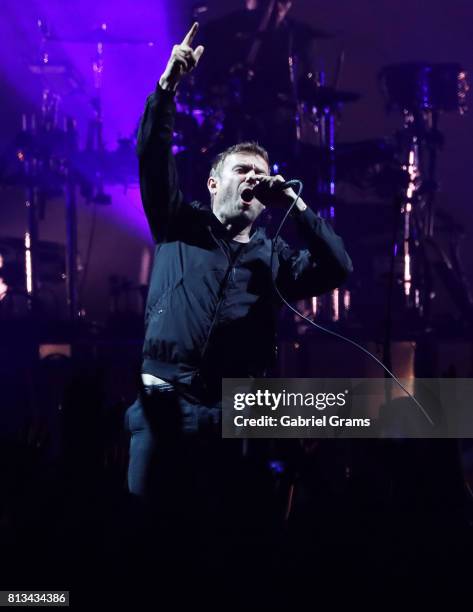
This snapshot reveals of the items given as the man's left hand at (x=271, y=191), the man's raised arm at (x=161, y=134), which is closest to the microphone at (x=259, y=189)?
the man's left hand at (x=271, y=191)

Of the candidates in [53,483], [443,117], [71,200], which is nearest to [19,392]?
[71,200]

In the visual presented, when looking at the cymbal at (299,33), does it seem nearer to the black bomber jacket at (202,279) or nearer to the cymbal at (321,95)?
the cymbal at (321,95)

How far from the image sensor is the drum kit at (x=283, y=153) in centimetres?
777

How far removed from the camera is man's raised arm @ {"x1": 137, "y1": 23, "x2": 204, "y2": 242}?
261 centimetres

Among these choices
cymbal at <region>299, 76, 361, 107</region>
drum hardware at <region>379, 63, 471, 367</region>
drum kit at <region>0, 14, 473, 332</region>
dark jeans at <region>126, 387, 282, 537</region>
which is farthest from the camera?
drum hardware at <region>379, 63, 471, 367</region>

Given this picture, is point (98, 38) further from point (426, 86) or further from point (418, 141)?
point (418, 141)

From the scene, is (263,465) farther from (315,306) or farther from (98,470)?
(315,306)

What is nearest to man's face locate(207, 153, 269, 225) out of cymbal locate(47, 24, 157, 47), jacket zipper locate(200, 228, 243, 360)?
jacket zipper locate(200, 228, 243, 360)

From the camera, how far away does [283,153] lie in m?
7.82

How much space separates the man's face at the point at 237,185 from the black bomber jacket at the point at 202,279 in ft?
0.21

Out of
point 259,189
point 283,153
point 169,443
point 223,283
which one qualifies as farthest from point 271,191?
point 283,153

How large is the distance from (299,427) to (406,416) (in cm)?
94

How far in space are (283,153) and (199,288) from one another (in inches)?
210

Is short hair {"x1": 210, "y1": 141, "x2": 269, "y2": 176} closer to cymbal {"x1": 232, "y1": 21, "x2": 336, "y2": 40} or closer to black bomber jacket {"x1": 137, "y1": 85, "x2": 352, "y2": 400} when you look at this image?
black bomber jacket {"x1": 137, "y1": 85, "x2": 352, "y2": 400}
